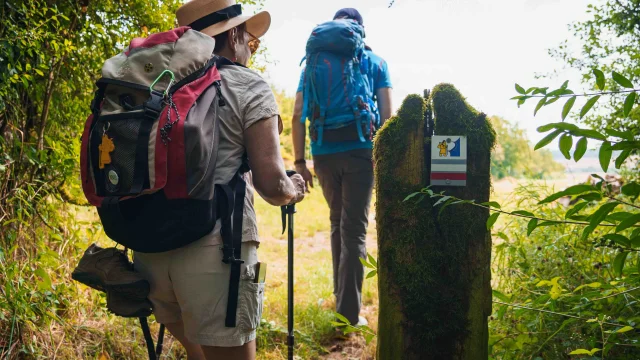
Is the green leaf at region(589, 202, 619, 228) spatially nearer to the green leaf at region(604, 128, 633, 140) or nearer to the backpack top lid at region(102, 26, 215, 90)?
the green leaf at region(604, 128, 633, 140)

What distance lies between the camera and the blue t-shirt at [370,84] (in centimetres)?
388

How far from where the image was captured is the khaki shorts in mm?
1949

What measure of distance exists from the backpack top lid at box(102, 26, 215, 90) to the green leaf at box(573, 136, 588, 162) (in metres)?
1.26

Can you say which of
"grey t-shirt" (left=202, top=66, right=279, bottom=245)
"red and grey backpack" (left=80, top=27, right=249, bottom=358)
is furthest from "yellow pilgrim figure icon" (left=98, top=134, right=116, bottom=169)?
"grey t-shirt" (left=202, top=66, right=279, bottom=245)

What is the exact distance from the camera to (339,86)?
388 cm

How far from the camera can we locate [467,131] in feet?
6.86

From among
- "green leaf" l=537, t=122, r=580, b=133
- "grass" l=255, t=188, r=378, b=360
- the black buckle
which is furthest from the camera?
"grass" l=255, t=188, r=378, b=360

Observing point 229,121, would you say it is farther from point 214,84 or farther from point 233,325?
point 233,325

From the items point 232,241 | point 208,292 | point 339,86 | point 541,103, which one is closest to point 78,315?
point 208,292

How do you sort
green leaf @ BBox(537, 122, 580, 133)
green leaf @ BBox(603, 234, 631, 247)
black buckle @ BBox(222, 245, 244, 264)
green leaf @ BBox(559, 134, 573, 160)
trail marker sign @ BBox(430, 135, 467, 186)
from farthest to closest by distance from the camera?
trail marker sign @ BBox(430, 135, 467, 186) < black buckle @ BBox(222, 245, 244, 264) < green leaf @ BBox(603, 234, 631, 247) < green leaf @ BBox(559, 134, 573, 160) < green leaf @ BBox(537, 122, 580, 133)

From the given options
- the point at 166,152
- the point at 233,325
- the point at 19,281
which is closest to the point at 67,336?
the point at 19,281

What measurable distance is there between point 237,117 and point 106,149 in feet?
1.53

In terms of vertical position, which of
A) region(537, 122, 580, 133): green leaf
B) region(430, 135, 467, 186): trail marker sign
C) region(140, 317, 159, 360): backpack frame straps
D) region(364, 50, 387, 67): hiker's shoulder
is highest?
region(364, 50, 387, 67): hiker's shoulder

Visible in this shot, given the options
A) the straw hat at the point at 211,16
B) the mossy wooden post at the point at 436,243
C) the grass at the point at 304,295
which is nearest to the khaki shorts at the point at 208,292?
the mossy wooden post at the point at 436,243
